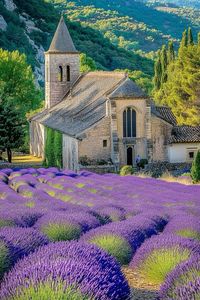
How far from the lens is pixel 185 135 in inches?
1818

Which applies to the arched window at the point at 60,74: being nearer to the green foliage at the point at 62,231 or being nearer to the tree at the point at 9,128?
the tree at the point at 9,128

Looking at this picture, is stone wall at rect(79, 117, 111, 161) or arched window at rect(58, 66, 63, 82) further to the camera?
arched window at rect(58, 66, 63, 82)

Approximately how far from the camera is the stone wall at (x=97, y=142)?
4450cm

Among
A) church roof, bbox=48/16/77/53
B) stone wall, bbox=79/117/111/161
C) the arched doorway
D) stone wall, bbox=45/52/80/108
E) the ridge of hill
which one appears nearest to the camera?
stone wall, bbox=79/117/111/161

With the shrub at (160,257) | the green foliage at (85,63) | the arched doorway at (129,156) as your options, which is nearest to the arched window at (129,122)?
the arched doorway at (129,156)

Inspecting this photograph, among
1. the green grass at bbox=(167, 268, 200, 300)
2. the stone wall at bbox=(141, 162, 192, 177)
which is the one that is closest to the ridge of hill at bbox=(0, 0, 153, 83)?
the stone wall at bbox=(141, 162, 192, 177)

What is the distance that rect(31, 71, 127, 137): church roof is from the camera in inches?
1832

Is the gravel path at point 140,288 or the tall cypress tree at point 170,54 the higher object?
the tall cypress tree at point 170,54

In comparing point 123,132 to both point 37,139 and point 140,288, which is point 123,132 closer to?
point 37,139

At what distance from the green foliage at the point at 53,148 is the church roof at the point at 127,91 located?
709 centimetres

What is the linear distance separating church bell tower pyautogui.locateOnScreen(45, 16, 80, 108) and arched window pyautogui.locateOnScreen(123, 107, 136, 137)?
49.3 ft

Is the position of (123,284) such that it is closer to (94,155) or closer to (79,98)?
(94,155)

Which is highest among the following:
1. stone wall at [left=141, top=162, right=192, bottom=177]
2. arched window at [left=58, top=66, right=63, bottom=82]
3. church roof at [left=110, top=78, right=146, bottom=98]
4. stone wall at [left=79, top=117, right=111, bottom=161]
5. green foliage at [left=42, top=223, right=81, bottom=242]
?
arched window at [left=58, top=66, right=63, bottom=82]

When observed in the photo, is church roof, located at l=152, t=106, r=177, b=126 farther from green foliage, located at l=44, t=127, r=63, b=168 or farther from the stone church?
green foliage, located at l=44, t=127, r=63, b=168
